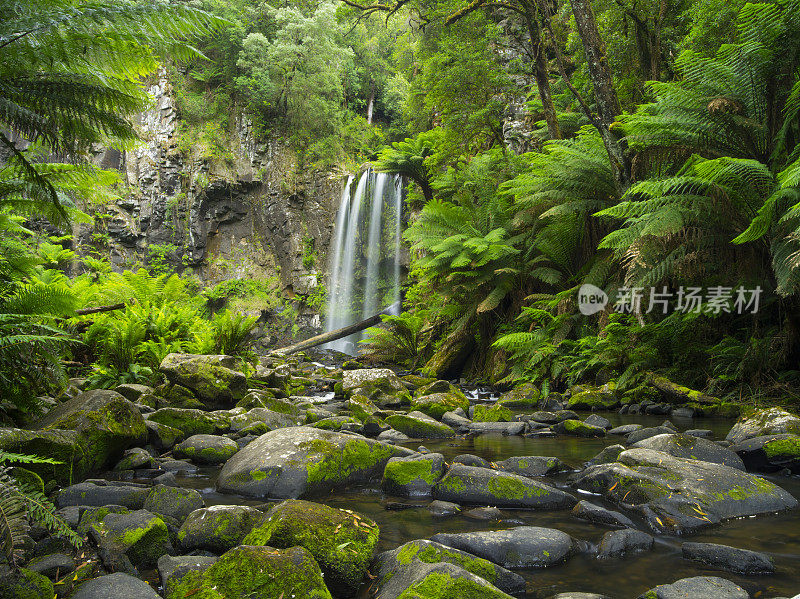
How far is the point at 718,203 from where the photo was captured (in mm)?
4430

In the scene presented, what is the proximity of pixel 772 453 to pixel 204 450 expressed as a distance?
3752 millimetres

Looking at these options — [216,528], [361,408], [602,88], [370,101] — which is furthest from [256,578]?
[370,101]

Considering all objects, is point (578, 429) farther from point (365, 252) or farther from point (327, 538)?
point (365, 252)

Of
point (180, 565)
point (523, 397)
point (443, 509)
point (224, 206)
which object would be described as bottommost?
Result: point (523, 397)

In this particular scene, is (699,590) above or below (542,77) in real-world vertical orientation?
below

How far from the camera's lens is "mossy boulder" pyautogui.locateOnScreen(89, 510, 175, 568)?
1821 millimetres

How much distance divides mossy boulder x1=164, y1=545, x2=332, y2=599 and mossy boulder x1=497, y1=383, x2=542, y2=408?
16.4 feet

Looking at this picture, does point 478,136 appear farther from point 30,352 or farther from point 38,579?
point 38,579

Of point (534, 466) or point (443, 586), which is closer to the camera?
point (443, 586)

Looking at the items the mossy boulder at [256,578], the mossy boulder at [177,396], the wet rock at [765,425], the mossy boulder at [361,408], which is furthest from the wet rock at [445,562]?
the mossy boulder at [177,396]

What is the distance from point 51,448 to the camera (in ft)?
8.39

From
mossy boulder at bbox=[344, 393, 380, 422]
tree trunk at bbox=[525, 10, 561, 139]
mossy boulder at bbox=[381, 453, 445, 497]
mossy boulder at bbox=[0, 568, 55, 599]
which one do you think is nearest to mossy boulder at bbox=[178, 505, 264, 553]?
mossy boulder at bbox=[0, 568, 55, 599]

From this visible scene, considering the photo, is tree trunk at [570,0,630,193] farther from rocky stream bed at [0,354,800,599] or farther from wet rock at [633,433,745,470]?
wet rock at [633,433,745,470]

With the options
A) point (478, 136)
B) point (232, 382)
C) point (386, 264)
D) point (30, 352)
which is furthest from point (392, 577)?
point (386, 264)
